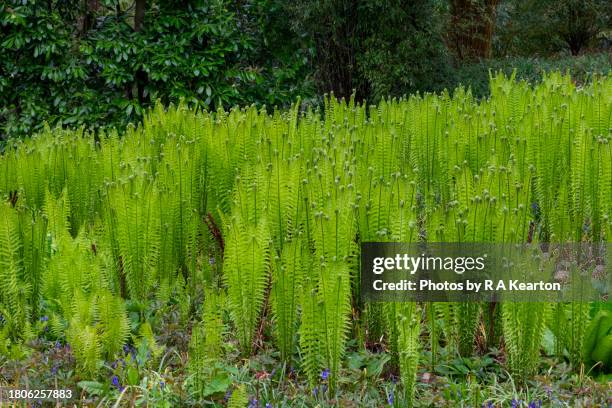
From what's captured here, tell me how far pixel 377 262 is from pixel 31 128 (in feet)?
21.7

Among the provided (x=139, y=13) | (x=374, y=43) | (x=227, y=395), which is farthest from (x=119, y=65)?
(x=227, y=395)

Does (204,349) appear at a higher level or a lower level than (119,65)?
lower

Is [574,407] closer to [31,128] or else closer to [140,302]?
[140,302]

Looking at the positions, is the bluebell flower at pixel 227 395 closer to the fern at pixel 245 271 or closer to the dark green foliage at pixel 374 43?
the fern at pixel 245 271

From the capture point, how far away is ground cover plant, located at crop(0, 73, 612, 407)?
2.58m

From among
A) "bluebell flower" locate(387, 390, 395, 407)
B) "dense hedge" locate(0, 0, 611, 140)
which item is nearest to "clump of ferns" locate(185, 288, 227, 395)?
"bluebell flower" locate(387, 390, 395, 407)

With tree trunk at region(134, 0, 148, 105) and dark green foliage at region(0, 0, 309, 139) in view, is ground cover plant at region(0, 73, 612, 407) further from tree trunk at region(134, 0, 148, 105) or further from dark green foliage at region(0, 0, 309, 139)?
tree trunk at region(134, 0, 148, 105)

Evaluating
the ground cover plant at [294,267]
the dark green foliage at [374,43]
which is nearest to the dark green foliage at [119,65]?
the dark green foliage at [374,43]

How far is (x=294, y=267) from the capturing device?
8.80 ft

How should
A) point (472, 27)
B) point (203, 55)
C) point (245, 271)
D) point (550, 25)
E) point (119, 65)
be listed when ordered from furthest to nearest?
1. point (550, 25)
2. point (472, 27)
3. point (203, 55)
4. point (119, 65)
5. point (245, 271)

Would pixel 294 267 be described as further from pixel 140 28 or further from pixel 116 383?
pixel 140 28

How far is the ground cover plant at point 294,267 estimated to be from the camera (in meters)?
2.58

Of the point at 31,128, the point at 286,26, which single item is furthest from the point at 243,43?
the point at 31,128

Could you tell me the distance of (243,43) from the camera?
860cm
